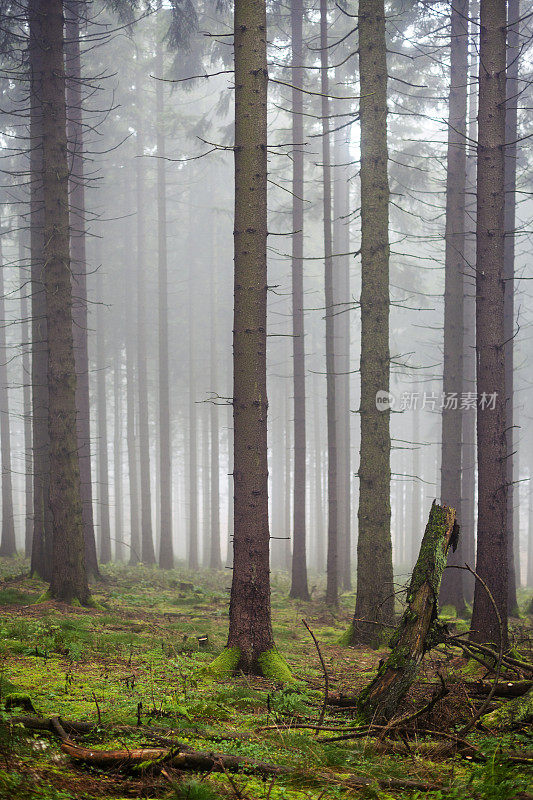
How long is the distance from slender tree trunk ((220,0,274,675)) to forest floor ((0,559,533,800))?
4.86ft

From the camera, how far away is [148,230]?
1100 inches

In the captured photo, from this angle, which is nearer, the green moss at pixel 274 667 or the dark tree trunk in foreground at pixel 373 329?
the green moss at pixel 274 667

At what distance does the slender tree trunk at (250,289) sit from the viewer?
7.01 metres

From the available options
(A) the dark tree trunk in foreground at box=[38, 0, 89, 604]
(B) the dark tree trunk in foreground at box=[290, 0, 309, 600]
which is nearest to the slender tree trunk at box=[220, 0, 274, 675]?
(A) the dark tree trunk in foreground at box=[38, 0, 89, 604]

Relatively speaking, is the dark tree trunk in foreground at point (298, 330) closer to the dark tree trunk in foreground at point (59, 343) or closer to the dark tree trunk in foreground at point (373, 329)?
the dark tree trunk in foreground at point (373, 329)

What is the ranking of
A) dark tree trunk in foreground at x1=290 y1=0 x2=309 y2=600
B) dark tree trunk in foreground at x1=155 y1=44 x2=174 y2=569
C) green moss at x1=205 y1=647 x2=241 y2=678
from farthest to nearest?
dark tree trunk in foreground at x1=155 y1=44 x2=174 y2=569 → dark tree trunk in foreground at x1=290 y1=0 x2=309 y2=600 → green moss at x1=205 y1=647 x2=241 y2=678

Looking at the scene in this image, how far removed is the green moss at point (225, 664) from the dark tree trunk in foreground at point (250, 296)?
46 centimetres

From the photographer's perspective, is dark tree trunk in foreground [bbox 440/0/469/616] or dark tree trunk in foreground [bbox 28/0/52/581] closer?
dark tree trunk in foreground [bbox 28/0/52/581]

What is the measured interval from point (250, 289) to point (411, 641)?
419 cm

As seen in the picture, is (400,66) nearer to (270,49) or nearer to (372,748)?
(270,49)

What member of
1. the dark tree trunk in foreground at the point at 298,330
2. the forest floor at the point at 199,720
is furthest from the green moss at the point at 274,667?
the dark tree trunk in foreground at the point at 298,330

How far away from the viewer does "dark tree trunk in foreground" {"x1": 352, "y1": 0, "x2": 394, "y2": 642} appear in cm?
965

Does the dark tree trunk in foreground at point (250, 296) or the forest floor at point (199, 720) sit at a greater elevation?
the dark tree trunk in foreground at point (250, 296)

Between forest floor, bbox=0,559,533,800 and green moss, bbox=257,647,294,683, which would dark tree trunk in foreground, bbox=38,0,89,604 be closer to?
forest floor, bbox=0,559,533,800
